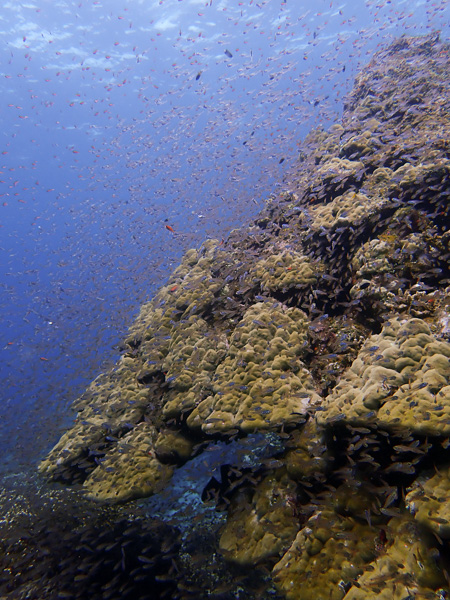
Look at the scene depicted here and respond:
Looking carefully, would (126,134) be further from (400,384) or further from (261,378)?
(400,384)

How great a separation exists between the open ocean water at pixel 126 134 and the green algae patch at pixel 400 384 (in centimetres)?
740

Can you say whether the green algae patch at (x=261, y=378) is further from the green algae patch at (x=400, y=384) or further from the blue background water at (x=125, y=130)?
the blue background water at (x=125, y=130)

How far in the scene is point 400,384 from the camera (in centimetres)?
421

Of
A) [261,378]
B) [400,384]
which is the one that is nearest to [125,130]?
[261,378]

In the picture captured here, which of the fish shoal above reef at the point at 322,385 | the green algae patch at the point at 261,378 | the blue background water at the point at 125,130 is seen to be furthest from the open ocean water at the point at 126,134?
the green algae patch at the point at 261,378

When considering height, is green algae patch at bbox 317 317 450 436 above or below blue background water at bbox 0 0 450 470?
below

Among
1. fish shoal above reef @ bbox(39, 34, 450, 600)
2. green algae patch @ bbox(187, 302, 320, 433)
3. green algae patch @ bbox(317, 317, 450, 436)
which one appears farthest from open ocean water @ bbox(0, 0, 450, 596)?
green algae patch @ bbox(317, 317, 450, 436)

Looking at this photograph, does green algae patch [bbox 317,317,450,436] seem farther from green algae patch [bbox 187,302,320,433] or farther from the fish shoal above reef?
green algae patch [bbox 187,302,320,433]

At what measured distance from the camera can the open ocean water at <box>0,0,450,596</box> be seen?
13.7 metres

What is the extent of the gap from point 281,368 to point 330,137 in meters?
11.6

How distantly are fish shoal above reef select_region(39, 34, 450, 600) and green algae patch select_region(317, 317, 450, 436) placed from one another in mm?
20

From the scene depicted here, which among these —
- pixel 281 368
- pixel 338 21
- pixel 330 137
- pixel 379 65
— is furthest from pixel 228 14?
pixel 281 368

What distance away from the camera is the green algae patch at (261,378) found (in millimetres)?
5273

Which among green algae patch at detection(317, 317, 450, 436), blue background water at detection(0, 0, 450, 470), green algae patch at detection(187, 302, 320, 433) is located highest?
blue background water at detection(0, 0, 450, 470)
